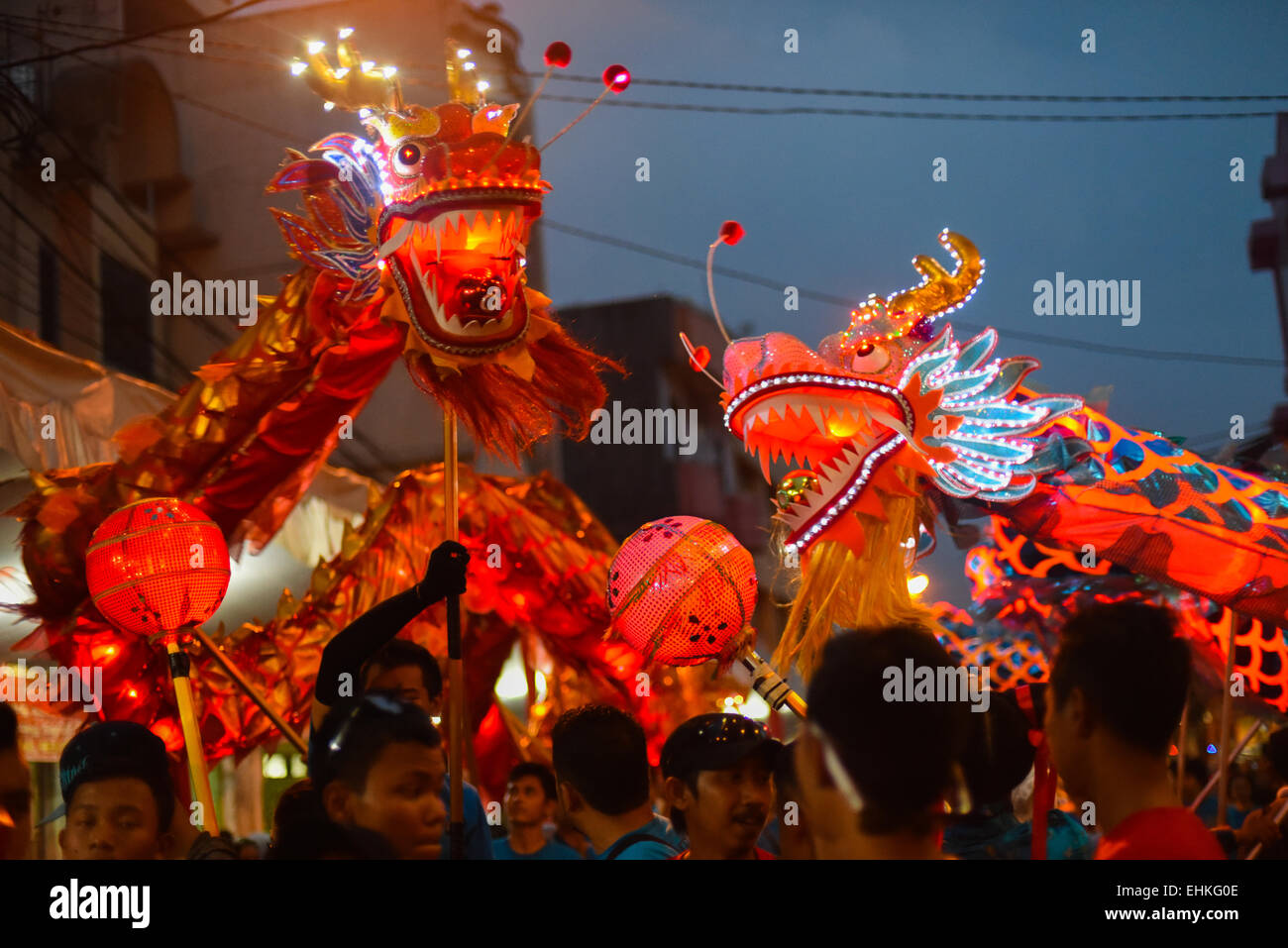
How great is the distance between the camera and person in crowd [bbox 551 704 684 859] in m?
2.78

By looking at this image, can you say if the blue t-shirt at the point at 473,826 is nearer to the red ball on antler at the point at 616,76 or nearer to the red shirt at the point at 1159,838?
the red shirt at the point at 1159,838

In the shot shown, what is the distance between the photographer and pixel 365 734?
6.74ft

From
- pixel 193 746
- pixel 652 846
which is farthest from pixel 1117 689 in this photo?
pixel 193 746

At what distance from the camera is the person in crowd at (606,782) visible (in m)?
2.78

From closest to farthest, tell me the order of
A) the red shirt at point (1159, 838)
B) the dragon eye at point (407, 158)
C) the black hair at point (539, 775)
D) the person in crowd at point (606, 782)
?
the red shirt at point (1159, 838)
the person in crowd at point (606, 782)
the dragon eye at point (407, 158)
the black hair at point (539, 775)

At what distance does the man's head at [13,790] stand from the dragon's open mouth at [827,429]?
2015 mm

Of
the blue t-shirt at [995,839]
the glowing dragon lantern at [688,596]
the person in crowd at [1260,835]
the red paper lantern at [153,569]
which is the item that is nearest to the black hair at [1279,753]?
the person in crowd at [1260,835]

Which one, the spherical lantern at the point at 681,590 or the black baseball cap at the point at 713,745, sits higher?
the spherical lantern at the point at 681,590

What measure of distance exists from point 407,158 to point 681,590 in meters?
1.38

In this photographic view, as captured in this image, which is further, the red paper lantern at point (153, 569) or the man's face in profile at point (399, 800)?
the red paper lantern at point (153, 569)

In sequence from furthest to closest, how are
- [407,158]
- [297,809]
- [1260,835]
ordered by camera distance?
1. [407,158]
2. [1260,835]
3. [297,809]

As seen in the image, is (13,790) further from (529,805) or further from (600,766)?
(529,805)
